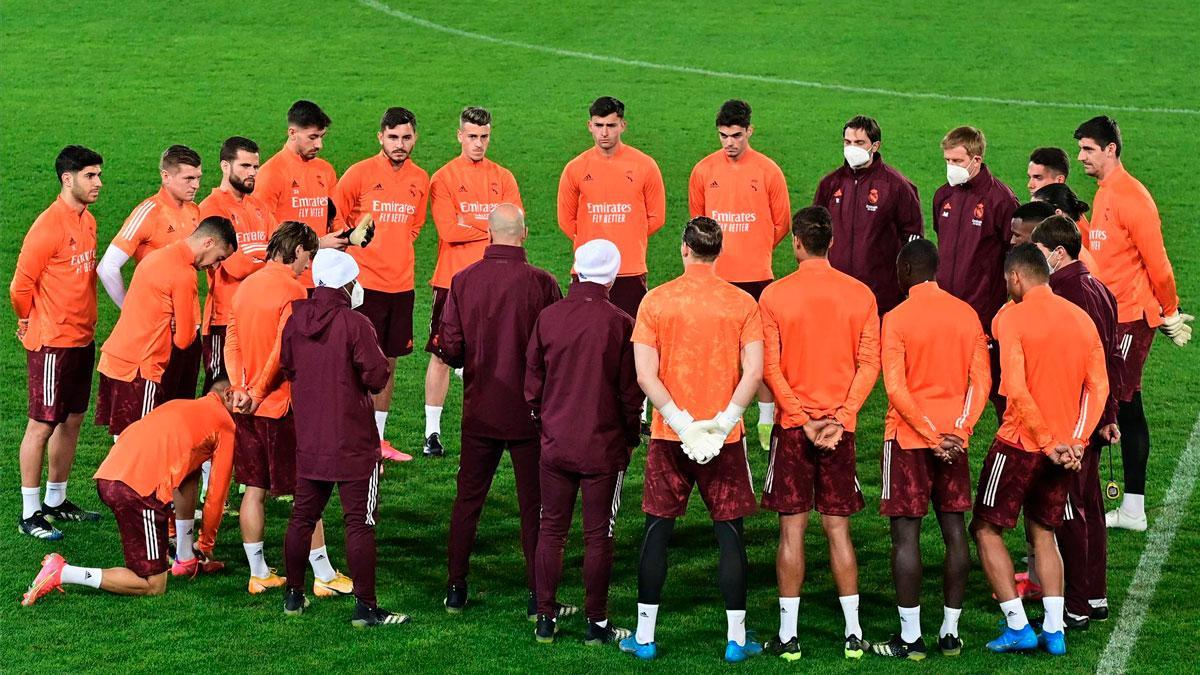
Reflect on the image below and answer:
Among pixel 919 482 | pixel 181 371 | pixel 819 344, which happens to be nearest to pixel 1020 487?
pixel 919 482

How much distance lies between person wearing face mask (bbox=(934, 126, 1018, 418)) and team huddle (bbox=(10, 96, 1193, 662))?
2 cm

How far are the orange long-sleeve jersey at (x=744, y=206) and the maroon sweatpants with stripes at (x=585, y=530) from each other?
12.1 ft

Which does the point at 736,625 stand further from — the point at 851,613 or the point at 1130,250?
the point at 1130,250

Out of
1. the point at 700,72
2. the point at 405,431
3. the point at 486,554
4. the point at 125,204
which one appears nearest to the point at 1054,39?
the point at 700,72

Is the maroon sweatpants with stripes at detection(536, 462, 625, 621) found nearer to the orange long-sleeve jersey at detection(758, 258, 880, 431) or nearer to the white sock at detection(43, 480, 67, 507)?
the orange long-sleeve jersey at detection(758, 258, 880, 431)

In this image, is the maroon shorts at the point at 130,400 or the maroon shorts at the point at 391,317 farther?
the maroon shorts at the point at 391,317

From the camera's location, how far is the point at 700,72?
23.7 metres

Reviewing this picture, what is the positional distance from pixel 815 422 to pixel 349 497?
7.95 ft

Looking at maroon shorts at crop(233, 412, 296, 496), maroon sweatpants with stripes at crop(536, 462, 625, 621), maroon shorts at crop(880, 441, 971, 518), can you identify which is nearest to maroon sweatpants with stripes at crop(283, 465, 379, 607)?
maroon shorts at crop(233, 412, 296, 496)

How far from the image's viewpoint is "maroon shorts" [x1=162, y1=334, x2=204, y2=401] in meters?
8.98

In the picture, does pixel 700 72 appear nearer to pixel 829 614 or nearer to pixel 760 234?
pixel 760 234

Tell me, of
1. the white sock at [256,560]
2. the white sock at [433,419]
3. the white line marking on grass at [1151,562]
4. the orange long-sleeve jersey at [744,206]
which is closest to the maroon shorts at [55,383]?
the white sock at [256,560]

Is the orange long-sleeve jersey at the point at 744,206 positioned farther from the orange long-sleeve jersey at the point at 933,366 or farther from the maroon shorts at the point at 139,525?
the maroon shorts at the point at 139,525

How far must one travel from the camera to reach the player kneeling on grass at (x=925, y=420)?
287 inches
